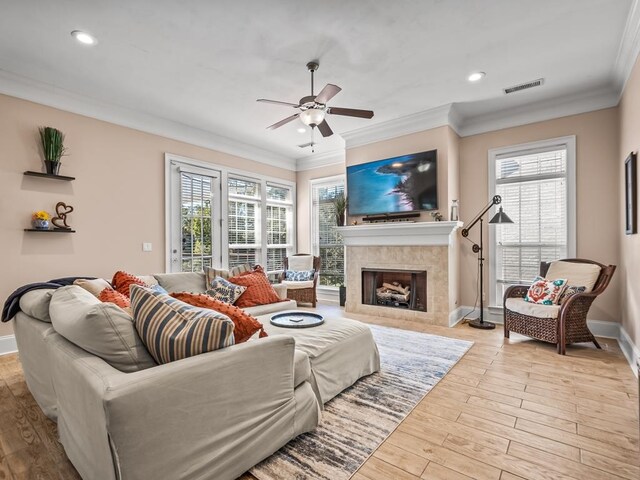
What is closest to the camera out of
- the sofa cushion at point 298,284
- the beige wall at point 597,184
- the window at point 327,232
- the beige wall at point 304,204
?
the beige wall at point 597,184

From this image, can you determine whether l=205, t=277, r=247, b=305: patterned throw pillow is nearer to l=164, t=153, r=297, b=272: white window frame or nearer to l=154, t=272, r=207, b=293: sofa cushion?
l=154, t=272, r=207, b=293: sofa cushion

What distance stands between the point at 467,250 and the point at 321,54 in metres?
3.41

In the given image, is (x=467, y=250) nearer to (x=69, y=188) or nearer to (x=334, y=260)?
(x=334, y=260)

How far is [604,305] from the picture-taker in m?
3.92

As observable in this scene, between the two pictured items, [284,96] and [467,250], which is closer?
[284,96]

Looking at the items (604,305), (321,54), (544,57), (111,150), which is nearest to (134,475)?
(321,54)

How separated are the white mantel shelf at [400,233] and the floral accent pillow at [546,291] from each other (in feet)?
3.68

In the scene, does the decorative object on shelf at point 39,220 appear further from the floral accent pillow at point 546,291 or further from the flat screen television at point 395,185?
the floral accent pillow at point 546,291

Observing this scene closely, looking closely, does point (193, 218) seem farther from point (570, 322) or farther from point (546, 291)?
point (570, 322)

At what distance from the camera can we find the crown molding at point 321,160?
249 inches

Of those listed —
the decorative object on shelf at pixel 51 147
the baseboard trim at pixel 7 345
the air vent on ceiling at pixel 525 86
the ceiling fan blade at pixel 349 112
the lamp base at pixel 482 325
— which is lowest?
the lamp base at pixel 482 325

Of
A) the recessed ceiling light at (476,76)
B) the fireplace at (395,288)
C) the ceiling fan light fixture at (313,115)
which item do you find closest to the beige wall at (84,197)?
the ceiling fan light fixture at (313,115)

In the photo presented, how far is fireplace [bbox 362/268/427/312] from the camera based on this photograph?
4.77 m

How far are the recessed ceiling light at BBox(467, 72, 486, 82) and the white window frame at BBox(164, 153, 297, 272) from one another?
383 cm
